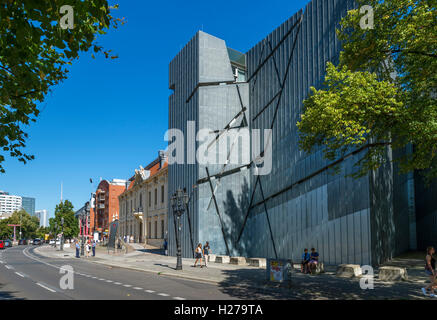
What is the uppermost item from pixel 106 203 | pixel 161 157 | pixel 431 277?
pixel 161 157

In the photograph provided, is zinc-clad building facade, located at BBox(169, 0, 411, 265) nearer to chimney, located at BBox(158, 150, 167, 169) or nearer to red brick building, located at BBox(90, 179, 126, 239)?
chimney, located at BBox(158, 150, 167, 169)

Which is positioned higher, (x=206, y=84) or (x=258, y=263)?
(x=206, y=84)

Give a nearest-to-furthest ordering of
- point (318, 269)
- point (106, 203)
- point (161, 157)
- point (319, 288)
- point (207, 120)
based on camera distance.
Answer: point (319, 288) → point (318, 269) → point (207, 120) → point (161, 157) → point (106, 203)

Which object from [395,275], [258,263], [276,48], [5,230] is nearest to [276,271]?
[395,275]

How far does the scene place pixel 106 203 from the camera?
89.3 m

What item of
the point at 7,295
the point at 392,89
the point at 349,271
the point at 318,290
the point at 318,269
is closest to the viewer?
the point at 392,89

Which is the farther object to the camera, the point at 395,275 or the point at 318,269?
the point at 318,269

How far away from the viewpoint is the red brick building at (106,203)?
86750 millimetres

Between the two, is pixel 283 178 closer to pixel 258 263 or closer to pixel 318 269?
pixel 258 263

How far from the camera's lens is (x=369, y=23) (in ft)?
39.5

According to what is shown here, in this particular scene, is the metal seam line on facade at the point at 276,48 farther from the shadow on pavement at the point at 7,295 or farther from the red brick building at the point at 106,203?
the red brick building at the point at 106,203

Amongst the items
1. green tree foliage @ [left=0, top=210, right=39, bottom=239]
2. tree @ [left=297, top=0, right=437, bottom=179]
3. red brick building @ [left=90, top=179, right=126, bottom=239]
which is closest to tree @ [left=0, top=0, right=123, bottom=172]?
tree @ [left=297, top=0, right=437, bottom=179]
